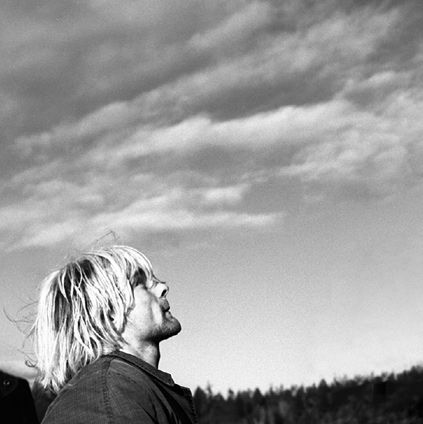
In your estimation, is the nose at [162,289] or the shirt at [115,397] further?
the nose at [162,289]

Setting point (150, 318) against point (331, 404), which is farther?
point (331, 404)

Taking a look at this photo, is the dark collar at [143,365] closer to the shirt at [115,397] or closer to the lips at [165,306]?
the shirt at [115,397]

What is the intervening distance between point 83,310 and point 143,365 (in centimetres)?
31

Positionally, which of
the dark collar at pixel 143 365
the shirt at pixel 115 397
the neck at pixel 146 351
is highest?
the neck at pixel 146 351

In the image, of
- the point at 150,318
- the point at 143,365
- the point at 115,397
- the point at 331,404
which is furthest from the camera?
the point at 331,404

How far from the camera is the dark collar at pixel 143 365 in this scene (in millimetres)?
2928

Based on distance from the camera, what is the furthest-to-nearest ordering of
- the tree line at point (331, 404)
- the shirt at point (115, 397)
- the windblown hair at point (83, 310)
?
1. the tree line at point (331, 404)
2. the windblown hair at point (83, 310)
3. the shirt at point (115, 397)

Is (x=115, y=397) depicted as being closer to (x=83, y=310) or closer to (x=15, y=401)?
(x=83, y=310)

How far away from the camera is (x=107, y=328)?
3010 mm

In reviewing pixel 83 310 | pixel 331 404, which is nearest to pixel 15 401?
pixel 83 310

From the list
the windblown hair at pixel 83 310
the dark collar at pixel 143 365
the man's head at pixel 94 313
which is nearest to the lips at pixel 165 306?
the man's head at pixel 94 313

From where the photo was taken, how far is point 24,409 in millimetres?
3123

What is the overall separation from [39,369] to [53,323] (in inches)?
8.5

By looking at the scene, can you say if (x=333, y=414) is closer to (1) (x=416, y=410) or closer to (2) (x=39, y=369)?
(1) (x=416, y=410)
